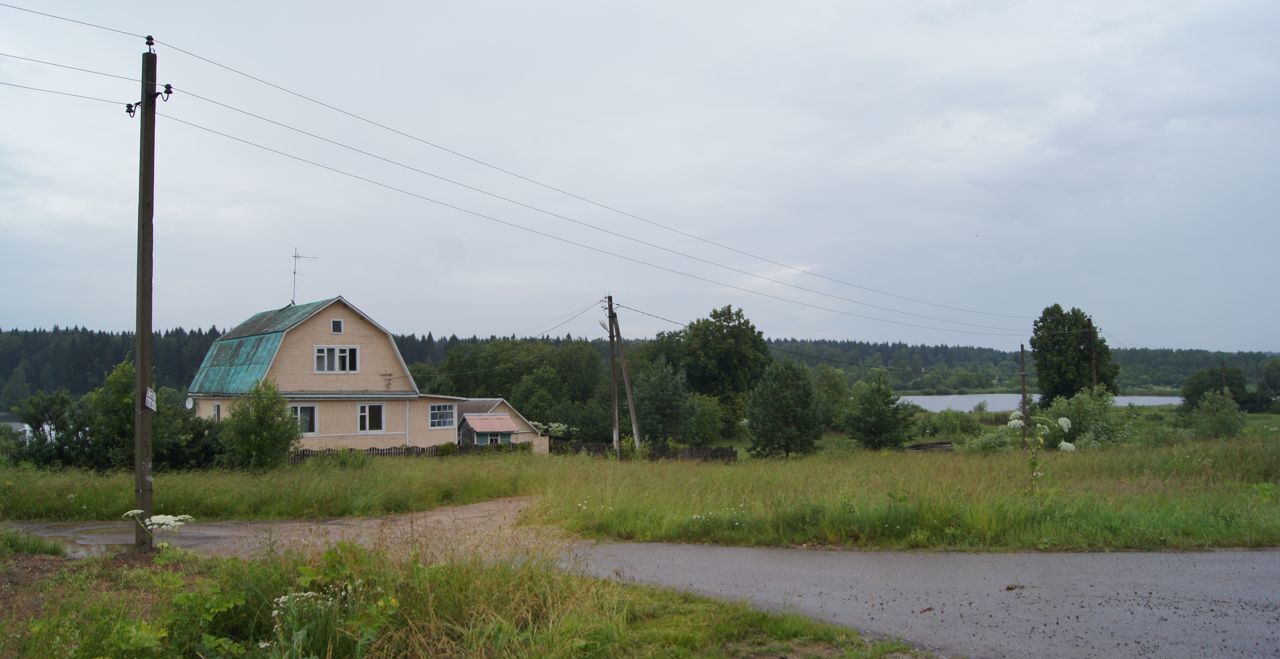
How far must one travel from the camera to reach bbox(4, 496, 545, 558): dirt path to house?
24.5 ft

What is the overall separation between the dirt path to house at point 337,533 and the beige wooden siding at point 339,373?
2133 cm

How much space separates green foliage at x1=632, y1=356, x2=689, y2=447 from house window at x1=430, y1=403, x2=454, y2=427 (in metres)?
19.1

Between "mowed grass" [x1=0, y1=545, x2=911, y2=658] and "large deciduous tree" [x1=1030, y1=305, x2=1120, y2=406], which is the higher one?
"large deciduous tree" [x1=1030, y1=305, x2=1120, y2=406]

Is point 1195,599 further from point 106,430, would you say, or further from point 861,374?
point 861,374

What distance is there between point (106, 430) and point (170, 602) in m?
18.9

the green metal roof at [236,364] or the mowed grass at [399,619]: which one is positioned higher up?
the green metal roof at [236,364]

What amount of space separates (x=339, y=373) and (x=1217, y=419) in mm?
37459

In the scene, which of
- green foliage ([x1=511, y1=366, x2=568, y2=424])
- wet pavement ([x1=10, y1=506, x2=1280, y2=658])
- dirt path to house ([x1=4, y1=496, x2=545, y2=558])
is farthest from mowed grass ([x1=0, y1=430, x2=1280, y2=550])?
green foliage ([x1=511, y1=366, x2=568, y2=424])

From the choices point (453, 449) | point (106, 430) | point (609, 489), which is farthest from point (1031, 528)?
point (453, 449)

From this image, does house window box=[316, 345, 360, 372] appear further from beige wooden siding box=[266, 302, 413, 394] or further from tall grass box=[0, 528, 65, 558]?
tall grass box=[0, 528, 65, 558]

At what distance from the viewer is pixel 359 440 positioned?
39.0 m

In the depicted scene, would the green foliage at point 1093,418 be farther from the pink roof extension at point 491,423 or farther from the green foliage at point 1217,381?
the green foliage at point 1217,381

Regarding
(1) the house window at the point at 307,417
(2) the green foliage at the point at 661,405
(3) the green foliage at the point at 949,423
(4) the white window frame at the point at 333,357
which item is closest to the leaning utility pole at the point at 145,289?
(1) the house window at the point at 307,417

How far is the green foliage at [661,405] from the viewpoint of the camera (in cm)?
6062
